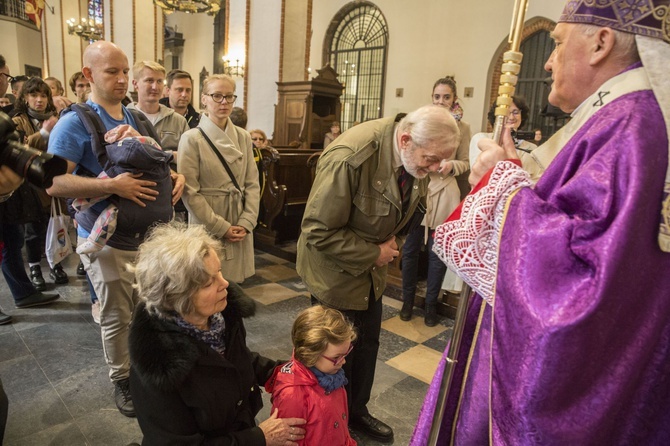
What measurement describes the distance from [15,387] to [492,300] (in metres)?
2.68

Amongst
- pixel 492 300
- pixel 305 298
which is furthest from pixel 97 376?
pixel 492 300

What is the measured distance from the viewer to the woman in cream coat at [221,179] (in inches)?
108

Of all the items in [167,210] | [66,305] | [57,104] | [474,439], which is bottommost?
[66,305]

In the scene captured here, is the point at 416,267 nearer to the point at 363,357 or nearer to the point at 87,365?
the point at 363,357

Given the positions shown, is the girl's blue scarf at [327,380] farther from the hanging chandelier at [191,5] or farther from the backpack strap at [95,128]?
the hanging chandelier at [191,5]

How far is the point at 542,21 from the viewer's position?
1095 cm

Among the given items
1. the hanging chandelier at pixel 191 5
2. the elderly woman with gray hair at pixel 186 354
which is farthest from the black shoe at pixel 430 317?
the hanging chandelier at pixel 191 5

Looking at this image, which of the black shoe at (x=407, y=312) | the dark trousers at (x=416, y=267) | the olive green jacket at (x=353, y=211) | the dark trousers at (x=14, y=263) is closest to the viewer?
the olive green jacket at (x=353, y=211)

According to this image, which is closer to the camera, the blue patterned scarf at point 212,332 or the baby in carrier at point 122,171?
the blue patterned scarf at point 212,332

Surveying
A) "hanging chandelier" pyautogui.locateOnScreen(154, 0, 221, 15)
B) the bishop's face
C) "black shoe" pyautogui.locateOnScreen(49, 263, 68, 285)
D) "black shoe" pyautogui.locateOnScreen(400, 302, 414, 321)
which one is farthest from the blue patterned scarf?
"hanging chandelier" pyautogui.locateOnScreen(154, 0, 221, 15)

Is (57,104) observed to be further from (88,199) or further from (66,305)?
(88,199)

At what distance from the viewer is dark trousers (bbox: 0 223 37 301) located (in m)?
3.53

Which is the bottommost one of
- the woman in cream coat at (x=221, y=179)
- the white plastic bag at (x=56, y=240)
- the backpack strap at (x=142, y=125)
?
the white plastic bag at (x=56, y=240)

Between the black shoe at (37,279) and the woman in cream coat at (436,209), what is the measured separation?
300cm
